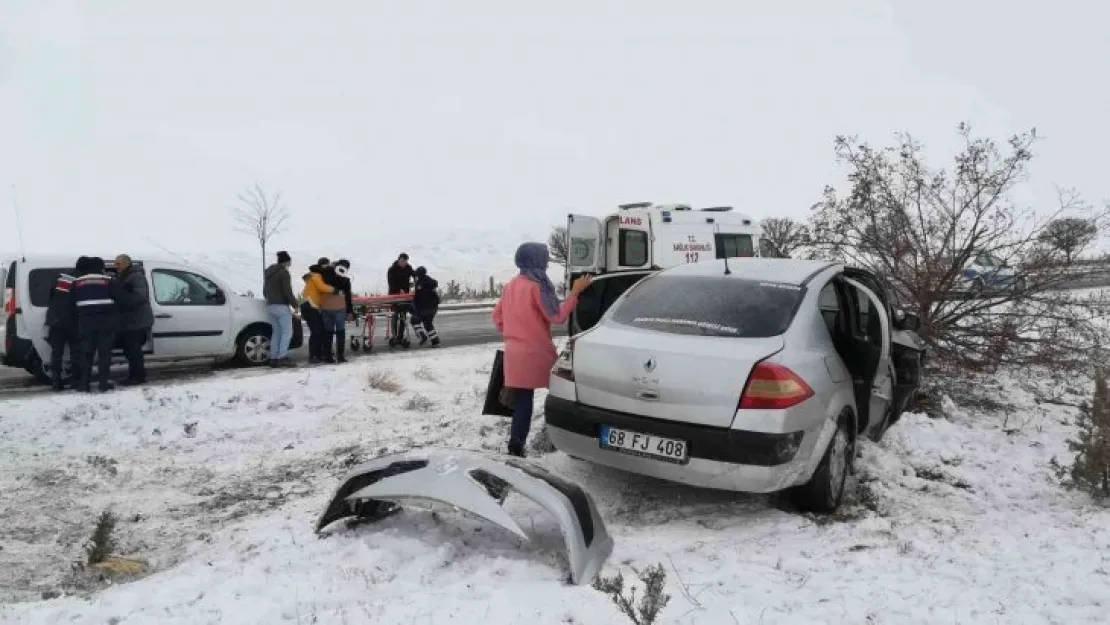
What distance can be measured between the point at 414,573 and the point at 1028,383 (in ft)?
27.1

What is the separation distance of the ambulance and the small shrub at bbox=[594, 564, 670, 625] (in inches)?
439

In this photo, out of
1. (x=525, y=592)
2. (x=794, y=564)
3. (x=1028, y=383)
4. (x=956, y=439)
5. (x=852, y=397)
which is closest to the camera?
(x=525, y=592)

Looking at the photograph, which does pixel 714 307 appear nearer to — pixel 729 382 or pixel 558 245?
pixel 729 382

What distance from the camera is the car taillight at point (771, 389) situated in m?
4.25

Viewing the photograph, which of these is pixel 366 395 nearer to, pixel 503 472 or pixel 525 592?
pixel 503 472

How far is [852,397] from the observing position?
5133mm

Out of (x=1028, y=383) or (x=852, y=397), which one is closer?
(x=852, y=397)

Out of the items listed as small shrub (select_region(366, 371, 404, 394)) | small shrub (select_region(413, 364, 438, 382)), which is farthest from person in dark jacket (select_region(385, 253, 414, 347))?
small shrub (select_region(366, 371, 404, 394))

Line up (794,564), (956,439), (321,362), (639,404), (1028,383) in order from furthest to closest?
1. (321,362)
2. (1028,383)
3. (956,439)
4. (639,404)
5. (794,564)

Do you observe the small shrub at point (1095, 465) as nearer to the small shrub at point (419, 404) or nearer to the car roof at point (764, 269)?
the car roof at point (764, 269)

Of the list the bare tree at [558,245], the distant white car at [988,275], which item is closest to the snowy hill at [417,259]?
the bare tree at [558,245]

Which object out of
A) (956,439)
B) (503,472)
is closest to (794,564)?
(503,472)

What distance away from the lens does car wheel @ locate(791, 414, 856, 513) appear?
15.2 feet

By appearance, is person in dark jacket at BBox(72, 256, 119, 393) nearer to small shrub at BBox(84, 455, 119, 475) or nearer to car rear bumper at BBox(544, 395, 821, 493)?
small shrub at BBox(84, 455, 119, 475)
